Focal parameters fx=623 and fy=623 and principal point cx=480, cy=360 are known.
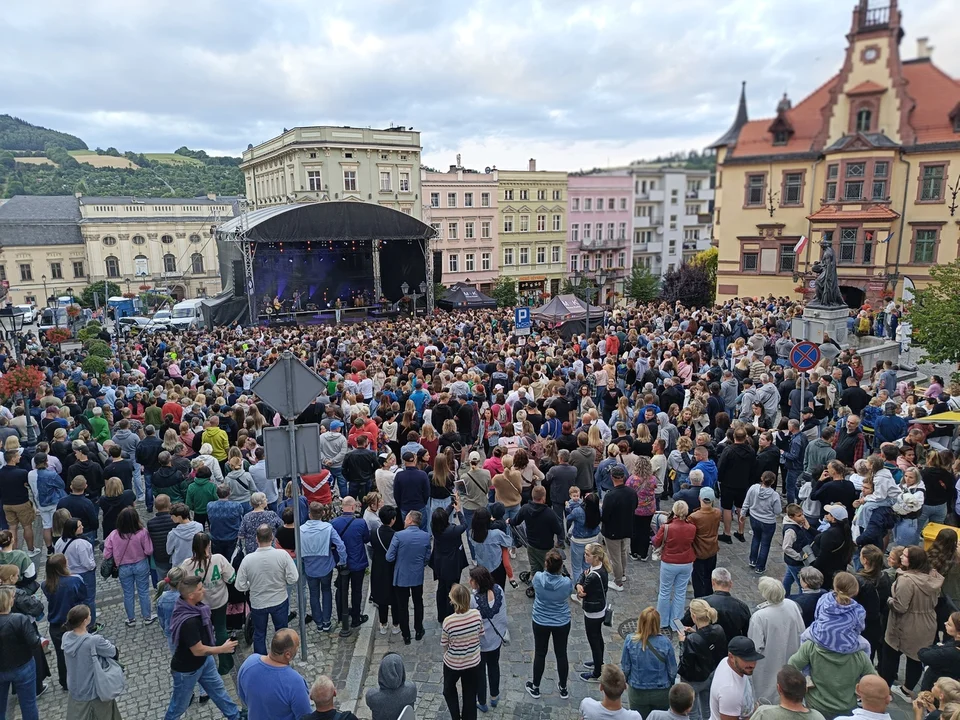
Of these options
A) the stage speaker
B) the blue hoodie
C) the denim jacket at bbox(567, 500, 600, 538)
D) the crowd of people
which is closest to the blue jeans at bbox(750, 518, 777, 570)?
the crowd of people

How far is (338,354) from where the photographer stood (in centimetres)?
1741

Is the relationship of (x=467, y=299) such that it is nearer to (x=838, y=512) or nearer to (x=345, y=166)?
(x=345, y=166)

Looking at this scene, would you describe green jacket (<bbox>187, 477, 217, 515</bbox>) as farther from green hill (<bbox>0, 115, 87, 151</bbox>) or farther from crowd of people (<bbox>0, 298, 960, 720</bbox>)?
green hill (<bbox>0, 115, 87, 151</bbox>)

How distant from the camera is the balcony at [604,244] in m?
51.7

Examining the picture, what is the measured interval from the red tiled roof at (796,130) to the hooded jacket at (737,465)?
29.6 m

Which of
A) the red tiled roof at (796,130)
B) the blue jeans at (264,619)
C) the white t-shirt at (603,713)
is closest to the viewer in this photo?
the white t-shirt at (603,713)

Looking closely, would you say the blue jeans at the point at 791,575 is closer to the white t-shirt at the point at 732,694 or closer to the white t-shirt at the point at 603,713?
the white t-shirt at the point at 732,694

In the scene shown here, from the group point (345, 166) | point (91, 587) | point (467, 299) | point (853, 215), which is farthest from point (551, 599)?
point (345, 166)

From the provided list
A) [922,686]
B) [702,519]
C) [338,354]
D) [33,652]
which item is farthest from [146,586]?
[338,354]

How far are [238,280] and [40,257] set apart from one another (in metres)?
32.3

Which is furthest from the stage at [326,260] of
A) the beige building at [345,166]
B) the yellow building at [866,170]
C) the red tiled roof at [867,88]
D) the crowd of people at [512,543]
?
the red tiled roof at [867,88]

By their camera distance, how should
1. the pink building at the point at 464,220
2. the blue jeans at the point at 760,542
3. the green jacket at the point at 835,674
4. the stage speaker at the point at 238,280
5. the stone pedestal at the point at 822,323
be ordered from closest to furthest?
the green jacket at the point at 835,674, the blue jeans at the point at 760,542, the stone pedestal at the point at 822,323, the stage speaker at the point at 238,280, the pink building at the point at 464,220

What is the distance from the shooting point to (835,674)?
451 centimetres

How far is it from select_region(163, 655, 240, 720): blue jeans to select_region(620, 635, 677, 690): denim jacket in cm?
327
